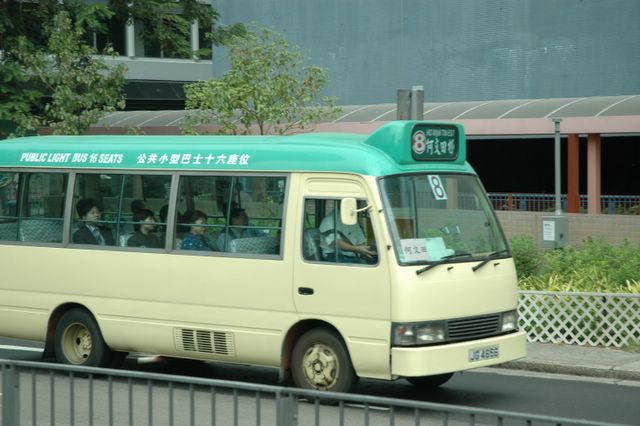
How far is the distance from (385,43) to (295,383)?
23.8m

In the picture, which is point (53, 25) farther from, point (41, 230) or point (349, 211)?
point (349, 211)

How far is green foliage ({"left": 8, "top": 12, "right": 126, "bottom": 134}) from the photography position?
82.1 feet

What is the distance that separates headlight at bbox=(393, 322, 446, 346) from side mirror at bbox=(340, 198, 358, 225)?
102 centimetres

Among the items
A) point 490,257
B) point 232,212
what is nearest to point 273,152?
point 232,212

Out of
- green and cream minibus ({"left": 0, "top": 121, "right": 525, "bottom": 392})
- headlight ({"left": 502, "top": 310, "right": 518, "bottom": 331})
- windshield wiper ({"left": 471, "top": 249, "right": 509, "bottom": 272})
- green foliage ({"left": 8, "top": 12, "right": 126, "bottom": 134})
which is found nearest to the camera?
green and cream minibus ({"left": 0, "top": 121, "right": 525, "bottom": 392})

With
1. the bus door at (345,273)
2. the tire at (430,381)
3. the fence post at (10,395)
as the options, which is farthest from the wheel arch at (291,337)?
the fence post at (10,395)

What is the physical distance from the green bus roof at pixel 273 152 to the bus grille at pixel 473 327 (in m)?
1.47

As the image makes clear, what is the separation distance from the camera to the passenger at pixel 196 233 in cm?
1185

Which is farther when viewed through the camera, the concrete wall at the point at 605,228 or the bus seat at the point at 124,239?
the concrete wall at the point at 605,228

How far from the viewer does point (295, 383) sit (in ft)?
36.4

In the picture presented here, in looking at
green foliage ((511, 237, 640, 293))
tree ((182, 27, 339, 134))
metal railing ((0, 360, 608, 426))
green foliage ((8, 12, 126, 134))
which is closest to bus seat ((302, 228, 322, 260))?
metal railing ((0, 360, 608, 426))

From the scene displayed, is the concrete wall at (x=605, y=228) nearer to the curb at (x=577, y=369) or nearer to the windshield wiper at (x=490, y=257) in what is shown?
the curb at (x=577, y=369)

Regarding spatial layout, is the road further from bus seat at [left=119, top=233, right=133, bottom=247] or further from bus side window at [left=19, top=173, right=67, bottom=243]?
bus side window at [left=19, top=173, right=67, bottom=243]

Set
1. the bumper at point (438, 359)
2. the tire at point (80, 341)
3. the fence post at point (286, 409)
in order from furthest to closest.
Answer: the tire at point (80, 341) < the bumper at point (438, 359) < the fence post at point (286, 409)
